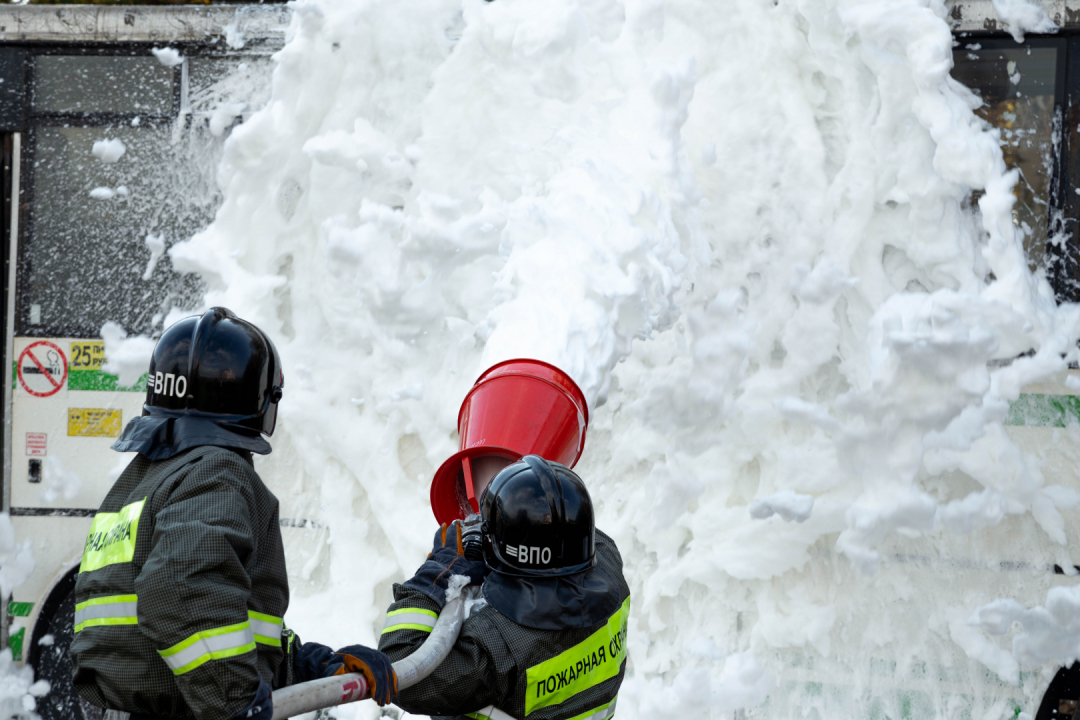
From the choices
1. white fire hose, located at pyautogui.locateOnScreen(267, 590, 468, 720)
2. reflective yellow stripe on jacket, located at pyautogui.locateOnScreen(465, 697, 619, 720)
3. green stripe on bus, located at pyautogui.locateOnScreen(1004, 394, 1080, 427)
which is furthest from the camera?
green stripe on bus, located at pyautogui.locateOnScreen(1004, 394, 1080, 427)

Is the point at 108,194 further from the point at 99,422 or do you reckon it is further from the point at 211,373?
the point at 211,373

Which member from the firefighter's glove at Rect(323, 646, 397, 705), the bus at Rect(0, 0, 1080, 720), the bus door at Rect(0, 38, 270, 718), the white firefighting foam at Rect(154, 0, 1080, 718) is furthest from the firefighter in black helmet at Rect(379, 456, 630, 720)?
the bus door at Rect(0, 38, 270, 718)

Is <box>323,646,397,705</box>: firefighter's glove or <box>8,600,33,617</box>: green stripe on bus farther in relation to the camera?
<box>8,600,33,617</box>: green stripe on bus

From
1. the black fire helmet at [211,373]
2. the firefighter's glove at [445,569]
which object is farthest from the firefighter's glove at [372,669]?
the black fire helmet at [211,373]

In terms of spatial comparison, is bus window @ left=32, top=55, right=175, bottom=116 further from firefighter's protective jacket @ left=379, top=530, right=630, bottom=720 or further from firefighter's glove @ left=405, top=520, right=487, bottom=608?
firefighter's protective jacket @ left=379, top=530, right=630, bottom=720

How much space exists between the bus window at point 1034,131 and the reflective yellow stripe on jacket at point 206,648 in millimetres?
3375

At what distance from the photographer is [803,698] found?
12.7ft

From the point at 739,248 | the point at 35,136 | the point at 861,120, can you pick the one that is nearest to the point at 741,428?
the point at 739,248

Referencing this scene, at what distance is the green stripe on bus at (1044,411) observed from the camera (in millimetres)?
3705

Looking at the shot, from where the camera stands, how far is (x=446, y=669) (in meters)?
1.98

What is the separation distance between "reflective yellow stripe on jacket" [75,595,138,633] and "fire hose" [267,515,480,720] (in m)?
0.37

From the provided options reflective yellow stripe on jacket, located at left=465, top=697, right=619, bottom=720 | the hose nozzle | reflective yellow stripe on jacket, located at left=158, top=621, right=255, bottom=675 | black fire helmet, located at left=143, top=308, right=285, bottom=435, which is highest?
black fire helmet, located at left=143, top=308, right=285, bottom=435

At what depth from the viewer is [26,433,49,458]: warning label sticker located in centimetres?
434

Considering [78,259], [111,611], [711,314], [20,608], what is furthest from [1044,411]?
[20,608]
